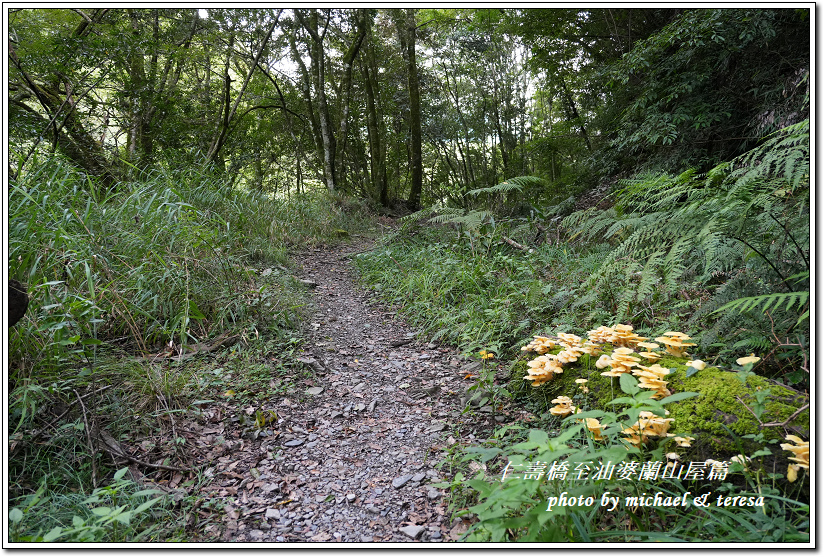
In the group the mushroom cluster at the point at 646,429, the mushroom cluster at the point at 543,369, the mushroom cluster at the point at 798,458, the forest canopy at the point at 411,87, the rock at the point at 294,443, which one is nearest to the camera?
the mushroom cluster at the point at 798,458

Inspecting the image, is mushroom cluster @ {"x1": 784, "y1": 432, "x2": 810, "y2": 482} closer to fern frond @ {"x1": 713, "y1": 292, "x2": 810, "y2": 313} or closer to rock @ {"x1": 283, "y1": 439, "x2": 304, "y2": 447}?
fern frond @ {"x1": 713, "y1": 292, "x2": 810, "y2": 313}

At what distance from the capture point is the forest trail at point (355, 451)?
67.0 inches

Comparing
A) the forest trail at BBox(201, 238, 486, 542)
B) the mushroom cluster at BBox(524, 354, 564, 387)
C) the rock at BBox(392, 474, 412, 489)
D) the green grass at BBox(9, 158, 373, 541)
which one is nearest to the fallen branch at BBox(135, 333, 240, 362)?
the green grass at BBox(9, 158, 373, 541)

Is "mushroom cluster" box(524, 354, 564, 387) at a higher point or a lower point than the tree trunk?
lower

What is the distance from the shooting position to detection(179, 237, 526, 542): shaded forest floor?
1707mm

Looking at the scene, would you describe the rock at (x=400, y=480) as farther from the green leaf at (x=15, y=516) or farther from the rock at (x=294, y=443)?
the green leaf at (x=15, y=516)

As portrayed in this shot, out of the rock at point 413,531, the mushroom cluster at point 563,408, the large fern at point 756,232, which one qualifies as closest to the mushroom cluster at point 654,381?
the mushroom cluster at point 563,408

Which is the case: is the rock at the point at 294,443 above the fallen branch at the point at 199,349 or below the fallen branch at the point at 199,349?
below

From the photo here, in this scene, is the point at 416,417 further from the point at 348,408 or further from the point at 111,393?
the point at 111,393

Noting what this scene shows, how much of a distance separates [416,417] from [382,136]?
42.9ft

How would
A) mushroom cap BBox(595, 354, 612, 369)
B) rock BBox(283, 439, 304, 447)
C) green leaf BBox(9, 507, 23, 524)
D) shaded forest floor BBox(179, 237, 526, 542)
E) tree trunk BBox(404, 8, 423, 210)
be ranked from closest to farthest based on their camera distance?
green leaf BBox(9, 507, 23, 524) < shaded forest floor BBox(179, 237, 526, 542) < mushroom cap BBox(595, 354, 612, 369) < rock BBox(283, 439, 304, 447) < tree trunk BBox(404, 8, 423, 210)

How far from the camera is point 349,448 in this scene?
2.28m

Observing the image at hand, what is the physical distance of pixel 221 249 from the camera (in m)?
4.21

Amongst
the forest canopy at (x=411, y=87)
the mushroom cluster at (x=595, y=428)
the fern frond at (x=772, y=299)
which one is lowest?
the mushroom cluster at (x=595, y=428)
